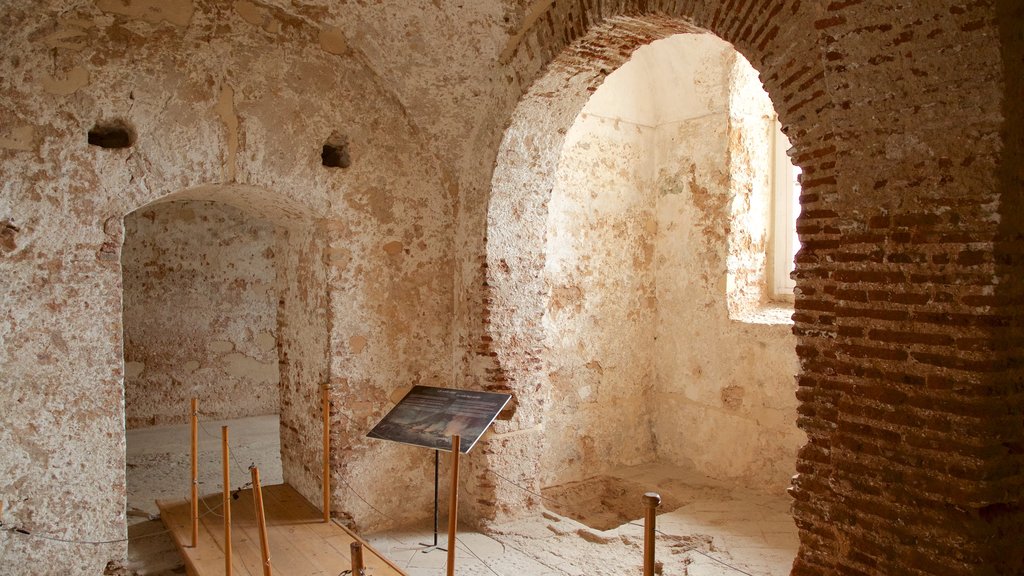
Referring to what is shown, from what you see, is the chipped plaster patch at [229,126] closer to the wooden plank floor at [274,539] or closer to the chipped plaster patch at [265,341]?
the wooden plank floor at [274,539]

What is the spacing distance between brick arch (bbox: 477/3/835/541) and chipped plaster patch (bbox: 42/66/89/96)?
259 cm

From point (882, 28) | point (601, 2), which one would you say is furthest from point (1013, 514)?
point (601, 2)

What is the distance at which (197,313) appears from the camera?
28.5 ft

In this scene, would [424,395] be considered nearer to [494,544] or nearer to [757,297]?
[494,544]

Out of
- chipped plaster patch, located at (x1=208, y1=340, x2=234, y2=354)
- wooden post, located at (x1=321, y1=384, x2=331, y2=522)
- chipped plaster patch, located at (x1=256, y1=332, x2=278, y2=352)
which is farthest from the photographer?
chipped plaster patch, located at (x1=256, y1=332, x2=278, y2=352)

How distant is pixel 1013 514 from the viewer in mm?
2611

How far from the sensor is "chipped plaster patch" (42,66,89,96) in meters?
4.13

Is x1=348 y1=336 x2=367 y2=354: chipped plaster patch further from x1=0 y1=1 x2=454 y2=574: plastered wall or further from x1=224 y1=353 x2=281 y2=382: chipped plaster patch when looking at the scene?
x1=224 y1=353 x2=281 y2=382: chipped plaster patch

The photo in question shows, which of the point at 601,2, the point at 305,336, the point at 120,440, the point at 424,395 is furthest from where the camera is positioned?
the point at 305,336

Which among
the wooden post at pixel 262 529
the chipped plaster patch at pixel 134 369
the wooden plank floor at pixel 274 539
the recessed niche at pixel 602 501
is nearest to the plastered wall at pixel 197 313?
the chipped plaster patch at pixel 134 369

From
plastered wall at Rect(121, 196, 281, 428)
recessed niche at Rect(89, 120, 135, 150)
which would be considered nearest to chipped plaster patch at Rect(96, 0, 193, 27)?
recessed niche at Rect(89, 120, 135, 150)

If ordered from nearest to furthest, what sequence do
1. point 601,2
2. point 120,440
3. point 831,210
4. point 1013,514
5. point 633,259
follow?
point 1013,514
point 831,210
point 601,2
point 120,440
point 633,259

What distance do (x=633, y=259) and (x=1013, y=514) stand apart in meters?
4.69

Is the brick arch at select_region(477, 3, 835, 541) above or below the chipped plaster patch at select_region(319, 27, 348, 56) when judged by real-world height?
below
